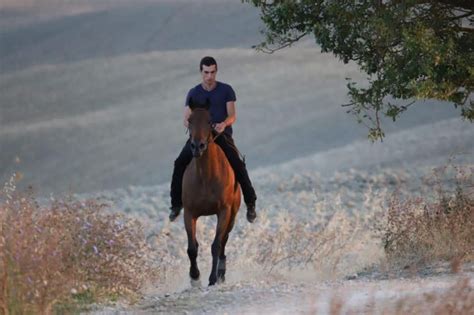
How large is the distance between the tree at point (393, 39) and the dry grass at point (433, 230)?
127 cm

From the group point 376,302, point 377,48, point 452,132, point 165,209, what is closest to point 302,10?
point 377,48

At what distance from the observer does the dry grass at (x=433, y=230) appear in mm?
16781

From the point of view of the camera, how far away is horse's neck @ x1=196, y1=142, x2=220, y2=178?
1659 cm

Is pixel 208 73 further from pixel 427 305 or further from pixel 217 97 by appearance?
pixel 427 305

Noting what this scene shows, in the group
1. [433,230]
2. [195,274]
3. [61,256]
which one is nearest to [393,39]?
[433,230]

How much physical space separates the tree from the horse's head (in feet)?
8.56

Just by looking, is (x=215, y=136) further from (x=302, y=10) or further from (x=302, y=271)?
(x=302, y=271)

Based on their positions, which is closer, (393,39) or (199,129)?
(199,129)

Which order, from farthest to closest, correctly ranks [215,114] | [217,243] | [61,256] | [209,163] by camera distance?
[217,243] < [215,114] < [209,163] < [61,256]

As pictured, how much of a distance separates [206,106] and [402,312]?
235 inches

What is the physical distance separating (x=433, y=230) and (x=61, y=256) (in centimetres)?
643

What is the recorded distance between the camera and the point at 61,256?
1245cm

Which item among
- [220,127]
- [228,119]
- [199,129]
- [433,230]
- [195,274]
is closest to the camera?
[199,129]

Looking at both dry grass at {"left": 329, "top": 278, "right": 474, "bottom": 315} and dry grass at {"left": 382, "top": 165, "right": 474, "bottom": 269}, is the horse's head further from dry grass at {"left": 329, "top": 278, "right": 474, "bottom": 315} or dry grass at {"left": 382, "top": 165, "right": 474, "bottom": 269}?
dry grass at {"left": 329, "top": 278, "right": 474, "bottom": 315}
